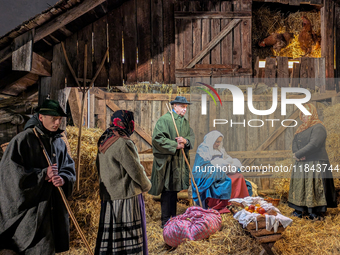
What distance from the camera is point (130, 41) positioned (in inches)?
153

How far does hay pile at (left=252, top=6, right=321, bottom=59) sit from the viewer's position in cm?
465

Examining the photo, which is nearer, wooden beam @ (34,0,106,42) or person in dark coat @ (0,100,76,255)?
person in dark coat @ (0,100,76,255)

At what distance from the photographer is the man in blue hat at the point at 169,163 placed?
4.10m

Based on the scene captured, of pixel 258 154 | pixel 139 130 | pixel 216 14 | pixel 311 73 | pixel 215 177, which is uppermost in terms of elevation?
pixel 216 14

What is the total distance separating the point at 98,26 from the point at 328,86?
368cm

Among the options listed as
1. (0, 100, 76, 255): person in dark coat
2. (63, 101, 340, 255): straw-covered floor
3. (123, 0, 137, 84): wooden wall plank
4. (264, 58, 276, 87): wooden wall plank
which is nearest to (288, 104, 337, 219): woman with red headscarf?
(63, 101, 340, 255): straw-covered floor

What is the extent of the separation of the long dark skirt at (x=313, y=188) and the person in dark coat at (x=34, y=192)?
394 cm

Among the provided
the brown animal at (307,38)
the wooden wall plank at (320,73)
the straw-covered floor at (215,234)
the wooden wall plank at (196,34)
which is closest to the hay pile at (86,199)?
the straw-covered floor at (215,234)

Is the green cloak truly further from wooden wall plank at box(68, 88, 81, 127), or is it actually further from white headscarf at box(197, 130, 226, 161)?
wooden wall plank at box(68, 88, 81, 127)

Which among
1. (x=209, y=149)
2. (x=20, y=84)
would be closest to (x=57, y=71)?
(x=20, y=84)

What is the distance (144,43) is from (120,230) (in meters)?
2.68

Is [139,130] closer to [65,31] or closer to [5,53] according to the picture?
[65,31]

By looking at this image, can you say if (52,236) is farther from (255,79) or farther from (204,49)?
(255,79)

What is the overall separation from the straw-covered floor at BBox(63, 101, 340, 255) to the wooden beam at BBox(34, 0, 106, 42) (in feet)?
5.55
